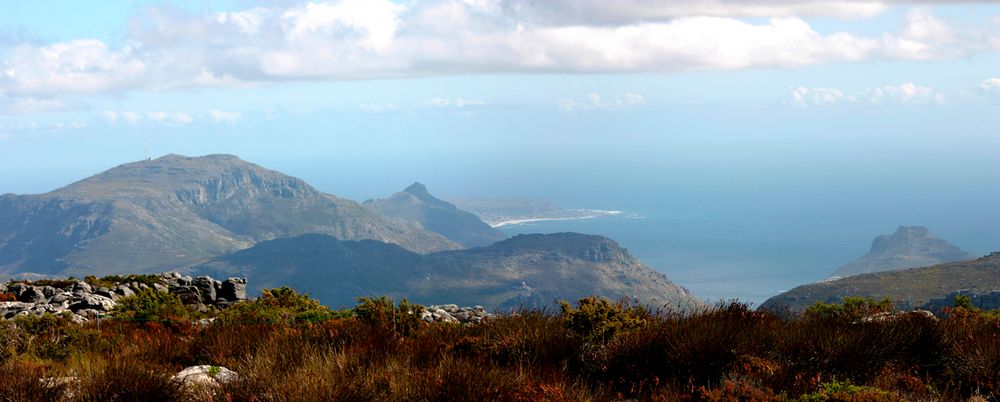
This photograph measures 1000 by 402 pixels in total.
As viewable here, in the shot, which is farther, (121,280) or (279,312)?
(121,280)

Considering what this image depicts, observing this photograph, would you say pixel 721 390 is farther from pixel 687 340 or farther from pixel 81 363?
pixel 81 363

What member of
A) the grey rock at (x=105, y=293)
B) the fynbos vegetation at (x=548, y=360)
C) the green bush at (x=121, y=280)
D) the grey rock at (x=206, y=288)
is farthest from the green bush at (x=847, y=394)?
the green bush at (x=121, y=280)

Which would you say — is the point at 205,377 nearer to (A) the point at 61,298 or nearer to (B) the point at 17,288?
(A) the point at 61,298

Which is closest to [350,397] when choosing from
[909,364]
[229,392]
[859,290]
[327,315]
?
[229,392]

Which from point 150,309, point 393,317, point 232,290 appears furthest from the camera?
point 232,290

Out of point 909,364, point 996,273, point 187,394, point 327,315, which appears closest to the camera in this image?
point 187,394

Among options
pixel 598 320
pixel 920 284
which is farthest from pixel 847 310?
pixel 920 284

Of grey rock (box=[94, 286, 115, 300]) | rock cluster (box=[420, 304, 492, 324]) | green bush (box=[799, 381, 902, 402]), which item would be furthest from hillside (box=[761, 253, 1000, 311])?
green bush (box=[799, 381, 902, 402])

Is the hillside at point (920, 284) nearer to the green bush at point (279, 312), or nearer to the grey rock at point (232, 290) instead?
the grey rock at point (232, 290)

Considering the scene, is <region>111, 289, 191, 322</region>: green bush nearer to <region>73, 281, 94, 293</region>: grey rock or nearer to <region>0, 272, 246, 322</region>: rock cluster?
<region>0, 272, 246, 322</region>: rock cluster
